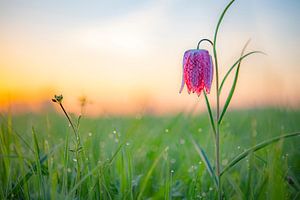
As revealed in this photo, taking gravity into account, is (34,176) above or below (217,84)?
below

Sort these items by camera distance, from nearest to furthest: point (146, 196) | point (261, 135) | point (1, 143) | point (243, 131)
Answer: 1. point (1, 143)
2. point (146, 196)
3. point (261, 135)
4. point (243, 131)

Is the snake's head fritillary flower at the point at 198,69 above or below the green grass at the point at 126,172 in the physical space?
Answer: above

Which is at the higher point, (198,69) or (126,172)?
(198,69)

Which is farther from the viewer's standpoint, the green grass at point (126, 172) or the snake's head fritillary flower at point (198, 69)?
the snake's head fritillary flower at point (198, 69)

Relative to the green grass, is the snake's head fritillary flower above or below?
above

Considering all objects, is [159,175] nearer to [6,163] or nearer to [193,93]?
[193,93]

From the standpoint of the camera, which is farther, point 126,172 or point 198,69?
point 198,69

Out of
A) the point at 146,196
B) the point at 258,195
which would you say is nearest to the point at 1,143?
the point at 146,196

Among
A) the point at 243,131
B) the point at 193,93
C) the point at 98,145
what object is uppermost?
the point at 193,93
